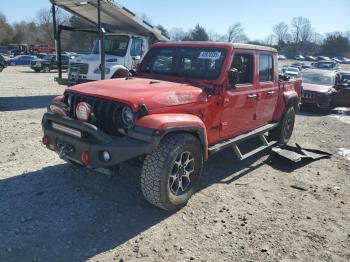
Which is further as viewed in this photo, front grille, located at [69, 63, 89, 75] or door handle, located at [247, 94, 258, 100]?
front grille, located at [69, 63, 89, 75]

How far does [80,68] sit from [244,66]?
820cm

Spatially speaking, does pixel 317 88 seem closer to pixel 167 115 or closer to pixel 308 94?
pixel 308 94

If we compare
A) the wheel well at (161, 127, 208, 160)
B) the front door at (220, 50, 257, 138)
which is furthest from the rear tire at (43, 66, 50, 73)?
the wheel well at (161, 127, 208, 160)

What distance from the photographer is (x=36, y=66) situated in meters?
29.5

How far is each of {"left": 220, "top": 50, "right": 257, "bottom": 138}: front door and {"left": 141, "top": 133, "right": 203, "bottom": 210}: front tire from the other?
972 millimetres

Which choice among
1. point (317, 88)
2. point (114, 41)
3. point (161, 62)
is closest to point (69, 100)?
point (161, 62)

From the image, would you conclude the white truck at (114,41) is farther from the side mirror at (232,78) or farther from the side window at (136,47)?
the side mirror at (232,78)

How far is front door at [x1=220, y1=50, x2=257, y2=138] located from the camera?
5079 mm

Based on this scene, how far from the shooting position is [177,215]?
4.18 m

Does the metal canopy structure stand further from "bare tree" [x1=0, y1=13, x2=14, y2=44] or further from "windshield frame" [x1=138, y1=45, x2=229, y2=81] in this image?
"bare tree" [x1=0, y1=13, x2=14, y2=44]

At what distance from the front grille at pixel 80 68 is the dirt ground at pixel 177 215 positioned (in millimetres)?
6303

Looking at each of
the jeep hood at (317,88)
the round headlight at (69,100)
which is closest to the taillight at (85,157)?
the round headlight at (69,100)

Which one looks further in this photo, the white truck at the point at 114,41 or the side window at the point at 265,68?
the white truck at the point at 114,41

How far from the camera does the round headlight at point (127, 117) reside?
387 centimetres
